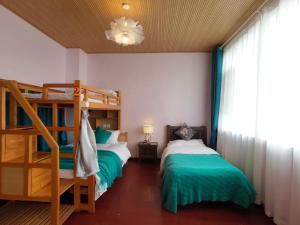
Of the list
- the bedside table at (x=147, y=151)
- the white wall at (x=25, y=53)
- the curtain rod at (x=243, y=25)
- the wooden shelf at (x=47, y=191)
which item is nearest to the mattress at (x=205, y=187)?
the wooden shelf at (x=47, y=191)

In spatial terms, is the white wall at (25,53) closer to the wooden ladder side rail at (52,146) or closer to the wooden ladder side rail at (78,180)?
the wooden ladder side rail at (52,146)

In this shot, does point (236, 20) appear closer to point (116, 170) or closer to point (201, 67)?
point (201, 67)

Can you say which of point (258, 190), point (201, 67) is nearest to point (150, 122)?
point (201, 67)

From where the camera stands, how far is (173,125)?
5.01m

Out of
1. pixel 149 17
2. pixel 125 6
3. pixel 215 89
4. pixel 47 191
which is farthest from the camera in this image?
pixel 215 89

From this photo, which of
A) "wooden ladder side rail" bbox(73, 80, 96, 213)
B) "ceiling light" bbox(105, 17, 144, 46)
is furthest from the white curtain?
"wooden ladder side rail" bbox(73, 80, 96, 213)

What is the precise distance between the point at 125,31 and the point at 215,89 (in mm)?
2798

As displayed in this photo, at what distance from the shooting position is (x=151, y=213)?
250 cm

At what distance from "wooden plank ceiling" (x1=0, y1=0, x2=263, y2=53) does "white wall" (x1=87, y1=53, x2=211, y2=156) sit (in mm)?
713

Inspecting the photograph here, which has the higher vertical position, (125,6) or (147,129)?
(125,6)

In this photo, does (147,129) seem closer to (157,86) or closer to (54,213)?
(157,86)

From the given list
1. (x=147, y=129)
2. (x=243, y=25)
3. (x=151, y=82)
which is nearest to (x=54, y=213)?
(x=147, y=129)

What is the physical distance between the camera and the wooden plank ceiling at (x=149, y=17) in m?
2.75

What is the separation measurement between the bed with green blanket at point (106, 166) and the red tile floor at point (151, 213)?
1.00 feet
